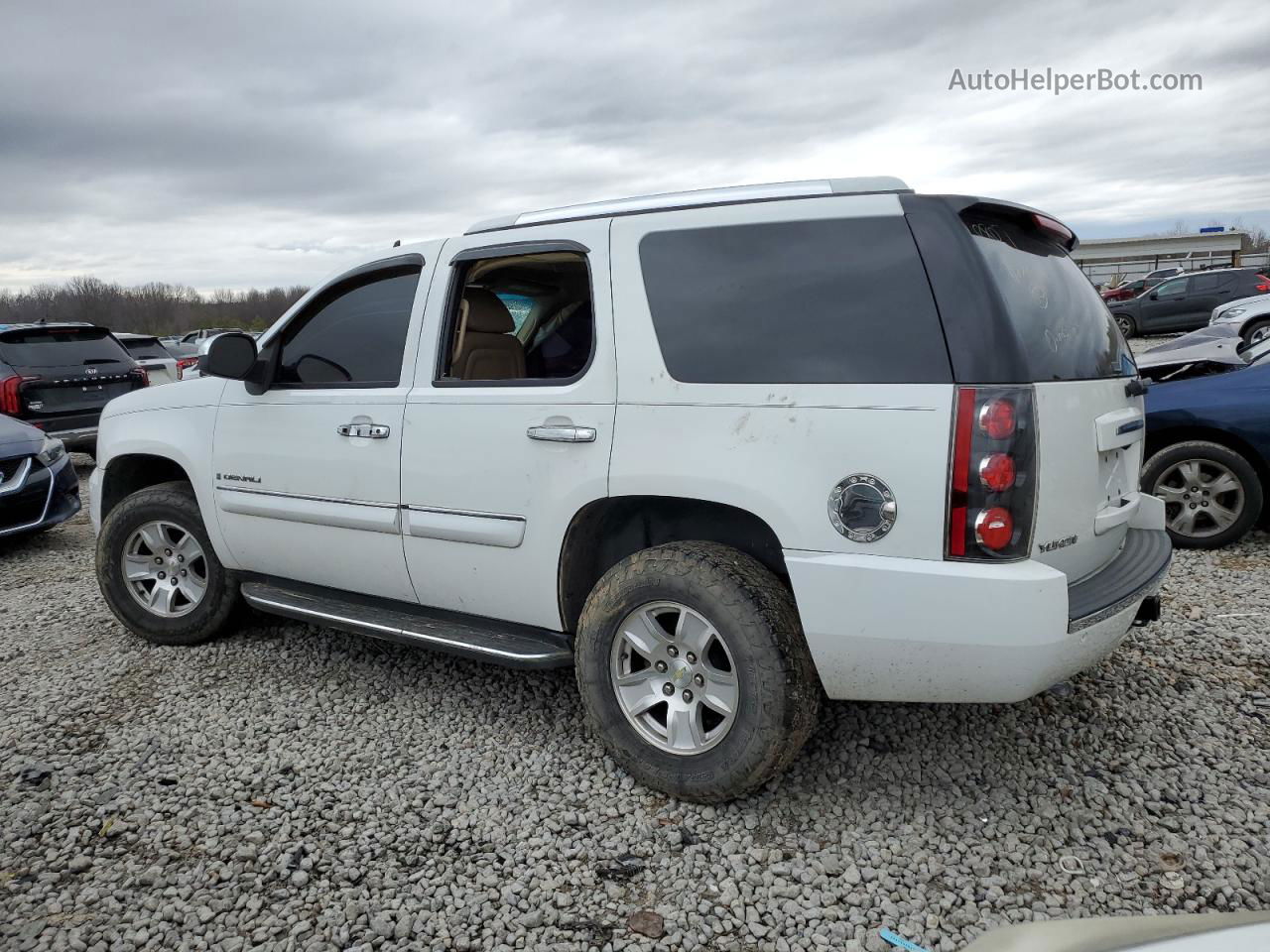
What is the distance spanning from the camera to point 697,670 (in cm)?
287

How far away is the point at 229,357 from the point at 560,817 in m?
2.39

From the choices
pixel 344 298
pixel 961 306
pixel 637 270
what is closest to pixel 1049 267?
pixel 961 306

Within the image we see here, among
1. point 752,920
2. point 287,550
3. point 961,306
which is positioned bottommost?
point 752,920

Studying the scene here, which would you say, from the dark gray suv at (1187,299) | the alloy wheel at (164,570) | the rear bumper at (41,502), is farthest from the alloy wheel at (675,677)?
the dark gray suv at (1187,299)

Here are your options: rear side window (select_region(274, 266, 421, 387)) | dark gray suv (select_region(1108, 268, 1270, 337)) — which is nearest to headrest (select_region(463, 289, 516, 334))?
rear side window (select_region(274, 266, 421, 387))

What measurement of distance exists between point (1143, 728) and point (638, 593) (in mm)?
2052

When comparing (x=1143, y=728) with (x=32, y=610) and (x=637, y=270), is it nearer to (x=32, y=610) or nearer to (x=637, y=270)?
(x=637, y=270)

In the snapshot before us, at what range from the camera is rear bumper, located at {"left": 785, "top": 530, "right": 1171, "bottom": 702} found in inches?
94.5

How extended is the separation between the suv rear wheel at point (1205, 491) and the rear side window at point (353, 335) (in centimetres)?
461

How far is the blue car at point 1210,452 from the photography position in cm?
538

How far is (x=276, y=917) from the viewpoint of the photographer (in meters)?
2.47

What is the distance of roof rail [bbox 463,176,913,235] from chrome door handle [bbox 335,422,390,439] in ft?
2.85

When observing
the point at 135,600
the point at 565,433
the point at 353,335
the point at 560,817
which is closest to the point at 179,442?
the point at 135,600

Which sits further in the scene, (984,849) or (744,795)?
(744,795)
